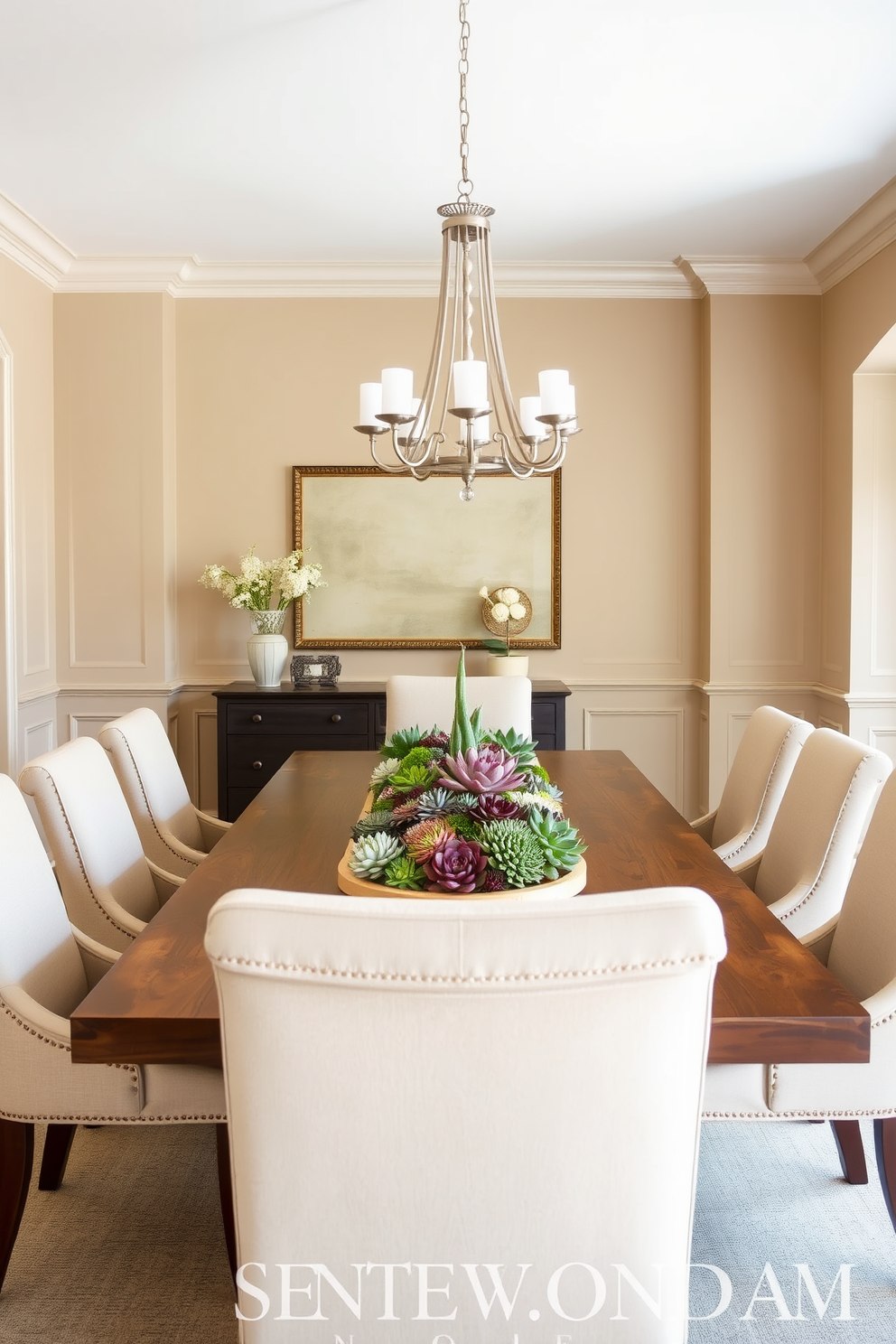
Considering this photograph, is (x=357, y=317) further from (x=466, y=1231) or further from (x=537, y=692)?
(x=466, y=1231)

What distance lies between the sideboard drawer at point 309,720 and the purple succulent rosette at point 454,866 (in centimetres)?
280

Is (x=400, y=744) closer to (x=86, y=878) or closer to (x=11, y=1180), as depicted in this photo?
(x=86, y=878)

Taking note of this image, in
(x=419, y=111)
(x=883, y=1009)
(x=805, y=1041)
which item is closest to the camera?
(x=805, y=1041)

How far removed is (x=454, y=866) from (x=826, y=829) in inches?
39.7

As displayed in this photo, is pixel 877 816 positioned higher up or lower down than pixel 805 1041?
higher up

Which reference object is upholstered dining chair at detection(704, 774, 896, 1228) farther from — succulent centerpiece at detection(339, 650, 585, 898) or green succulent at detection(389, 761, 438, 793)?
green succulent at detection(389, 761, 438, 793)

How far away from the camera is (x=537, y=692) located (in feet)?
14.2

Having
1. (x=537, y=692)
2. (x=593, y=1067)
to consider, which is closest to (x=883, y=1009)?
(x=593, y=1067)

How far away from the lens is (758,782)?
272 cm

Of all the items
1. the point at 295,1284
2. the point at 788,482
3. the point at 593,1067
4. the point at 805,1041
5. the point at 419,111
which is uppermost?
the point at 419,111

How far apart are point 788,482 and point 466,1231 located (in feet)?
13.7

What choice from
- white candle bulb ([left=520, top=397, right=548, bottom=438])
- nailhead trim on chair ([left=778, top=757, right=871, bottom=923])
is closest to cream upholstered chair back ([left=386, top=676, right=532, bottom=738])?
white candle bulb ([left=520, top=397, right=548, bottom=438])

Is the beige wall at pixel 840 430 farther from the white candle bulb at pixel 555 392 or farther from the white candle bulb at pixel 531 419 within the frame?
the white candle bulb at pixel 555 392

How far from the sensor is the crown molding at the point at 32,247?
3984mm
